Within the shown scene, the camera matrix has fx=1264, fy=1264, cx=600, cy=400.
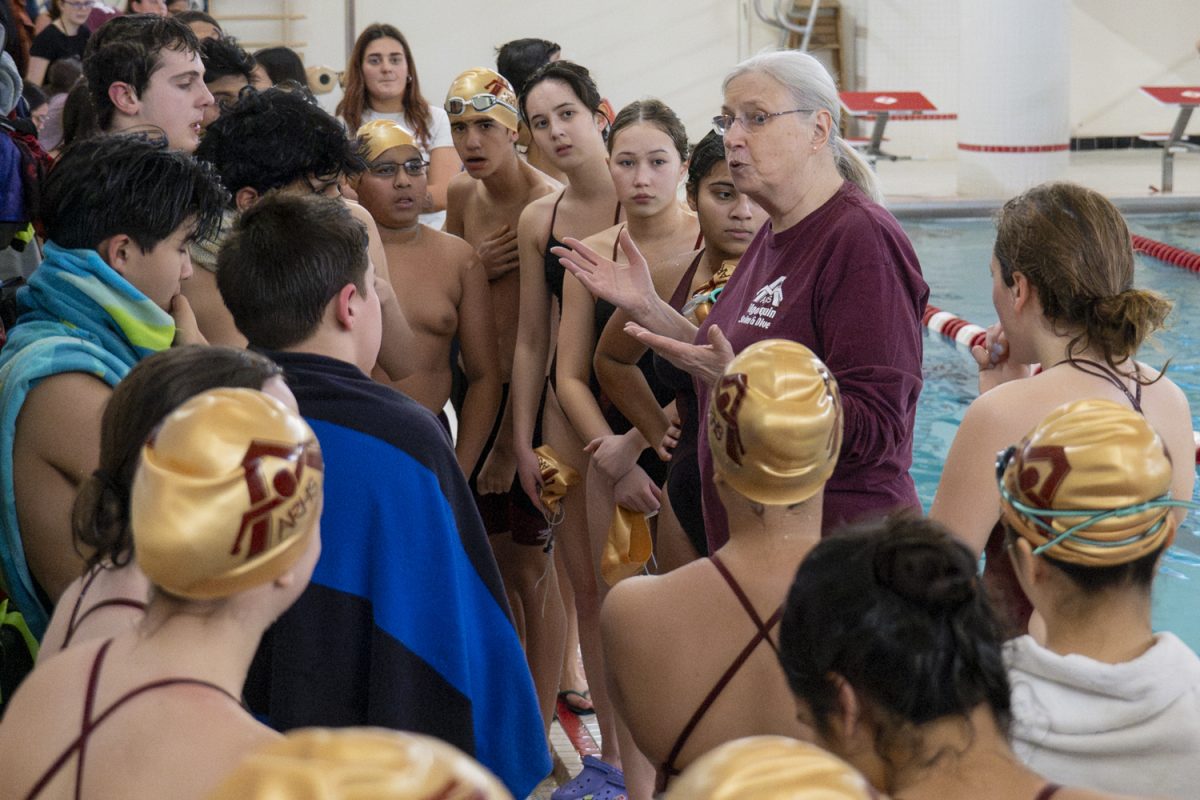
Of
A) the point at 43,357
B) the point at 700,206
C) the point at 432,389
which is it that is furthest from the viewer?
the point at 432,389

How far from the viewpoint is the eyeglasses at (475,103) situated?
409 cm

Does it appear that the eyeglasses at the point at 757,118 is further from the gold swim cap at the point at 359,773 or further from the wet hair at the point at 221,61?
the wet hair at the point at 221,61

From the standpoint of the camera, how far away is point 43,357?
2195 millimetres

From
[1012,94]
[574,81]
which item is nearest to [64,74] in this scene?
[574,81]

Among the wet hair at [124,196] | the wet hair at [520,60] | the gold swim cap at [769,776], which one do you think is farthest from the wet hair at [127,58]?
the gold swim cap at [769,776]

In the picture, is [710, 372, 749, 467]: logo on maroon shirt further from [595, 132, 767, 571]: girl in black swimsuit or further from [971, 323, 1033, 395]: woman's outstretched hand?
[971, 323, 1033, 395]: woman's outstretched hand

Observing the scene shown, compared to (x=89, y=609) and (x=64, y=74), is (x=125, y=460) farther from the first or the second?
(x=64, y=74)

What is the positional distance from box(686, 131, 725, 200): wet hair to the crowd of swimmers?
0.02m

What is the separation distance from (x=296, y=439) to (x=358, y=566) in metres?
0.65

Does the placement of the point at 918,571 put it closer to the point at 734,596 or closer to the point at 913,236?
the point at 734,596

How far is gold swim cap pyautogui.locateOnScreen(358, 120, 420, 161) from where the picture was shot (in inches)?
148

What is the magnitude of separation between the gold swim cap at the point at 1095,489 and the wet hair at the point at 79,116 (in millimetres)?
2872

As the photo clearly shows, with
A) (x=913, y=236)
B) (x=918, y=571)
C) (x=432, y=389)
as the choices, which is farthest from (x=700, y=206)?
(x=913, y=236)

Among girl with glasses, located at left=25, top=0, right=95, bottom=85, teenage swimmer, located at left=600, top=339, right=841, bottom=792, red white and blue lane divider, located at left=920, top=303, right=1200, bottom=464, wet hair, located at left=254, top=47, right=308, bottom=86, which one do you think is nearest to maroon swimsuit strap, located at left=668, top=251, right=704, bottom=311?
teenage swimmer, located at left=600, top=339, right=841, bottom=792
